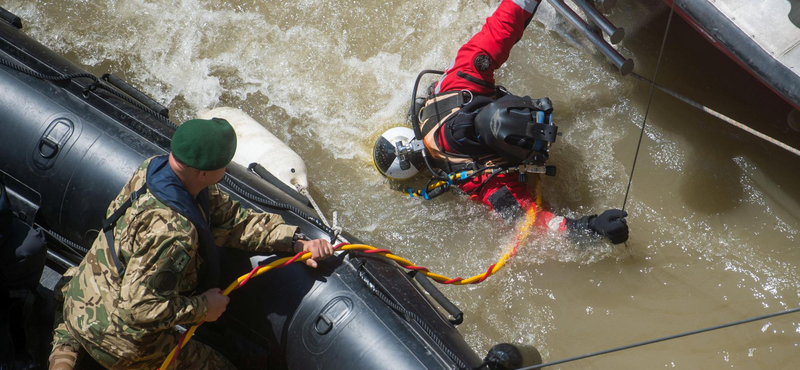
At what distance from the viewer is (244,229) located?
2.32m

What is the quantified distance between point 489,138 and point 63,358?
209 centimetres

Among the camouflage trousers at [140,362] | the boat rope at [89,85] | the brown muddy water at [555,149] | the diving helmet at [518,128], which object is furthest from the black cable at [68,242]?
the diving helmet at [518,128]

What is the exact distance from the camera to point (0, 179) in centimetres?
275

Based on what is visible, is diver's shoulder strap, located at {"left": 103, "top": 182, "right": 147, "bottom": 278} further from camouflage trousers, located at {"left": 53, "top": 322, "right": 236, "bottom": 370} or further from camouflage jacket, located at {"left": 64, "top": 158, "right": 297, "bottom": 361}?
camouflage trousers, located at {"left": 53, "top": 322, "right": 236, "bottom": 370}

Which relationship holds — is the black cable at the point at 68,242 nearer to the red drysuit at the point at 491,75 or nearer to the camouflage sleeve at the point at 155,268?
the camouflage sleeve at the point at 155,268

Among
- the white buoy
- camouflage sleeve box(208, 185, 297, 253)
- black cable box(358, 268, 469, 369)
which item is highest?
camouflage sleeve box(208, 185, 297, 253)

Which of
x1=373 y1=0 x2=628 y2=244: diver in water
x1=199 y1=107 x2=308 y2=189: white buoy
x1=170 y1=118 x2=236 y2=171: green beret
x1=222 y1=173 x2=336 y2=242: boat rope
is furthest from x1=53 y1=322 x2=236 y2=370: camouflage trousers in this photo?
x1=373 y1=0 x2=628 y2=244: diver in water

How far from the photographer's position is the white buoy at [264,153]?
10.7 ft

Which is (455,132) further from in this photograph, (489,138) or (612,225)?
(612,225)

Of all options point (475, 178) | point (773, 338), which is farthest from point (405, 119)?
point (773, 338)

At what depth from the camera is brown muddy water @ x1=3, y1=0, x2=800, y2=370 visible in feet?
10.7

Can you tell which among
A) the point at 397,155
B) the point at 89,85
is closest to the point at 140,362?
the point at 89,85

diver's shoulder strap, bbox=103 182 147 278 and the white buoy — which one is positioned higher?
diver's shoulder strap, bbox=103 182 147 278

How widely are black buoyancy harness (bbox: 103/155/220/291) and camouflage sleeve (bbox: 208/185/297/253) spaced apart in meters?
0.12
